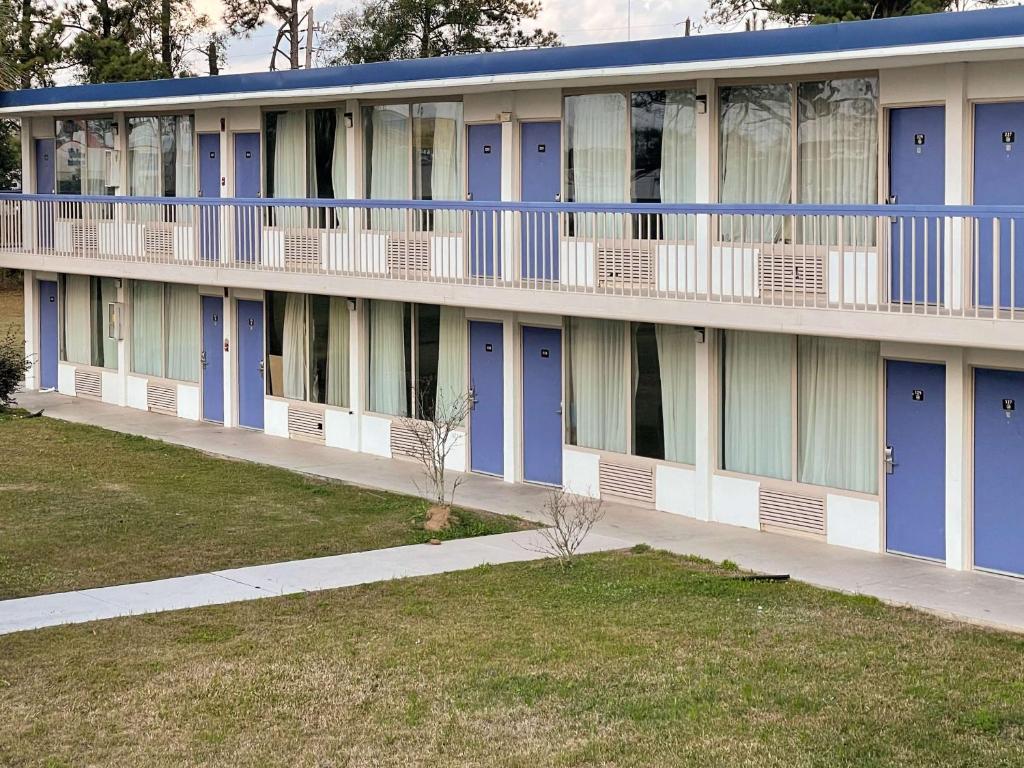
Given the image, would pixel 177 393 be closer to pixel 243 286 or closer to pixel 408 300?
pixel 243 286

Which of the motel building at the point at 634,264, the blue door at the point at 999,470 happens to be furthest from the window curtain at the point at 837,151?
the blue door at the point at 999,470

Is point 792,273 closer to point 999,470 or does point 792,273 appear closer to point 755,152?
point 755,152

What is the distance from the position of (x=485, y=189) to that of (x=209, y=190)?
6.69 metres

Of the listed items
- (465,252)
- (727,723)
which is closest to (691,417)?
(465,252)

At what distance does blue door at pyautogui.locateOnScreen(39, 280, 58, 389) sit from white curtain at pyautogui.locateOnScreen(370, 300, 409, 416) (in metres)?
9.35

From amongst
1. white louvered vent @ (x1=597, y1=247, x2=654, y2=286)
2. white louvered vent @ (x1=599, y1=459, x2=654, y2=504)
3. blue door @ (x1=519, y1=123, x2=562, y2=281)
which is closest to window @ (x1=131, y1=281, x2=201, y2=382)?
blue door @ (x1=519, y1=123, x2=562, y2=281)

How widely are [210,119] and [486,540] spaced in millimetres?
11256

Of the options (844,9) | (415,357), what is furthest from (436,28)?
(415,357)

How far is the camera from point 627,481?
18688 millimetres

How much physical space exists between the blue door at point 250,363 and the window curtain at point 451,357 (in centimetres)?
435

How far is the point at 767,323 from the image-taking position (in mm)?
15930

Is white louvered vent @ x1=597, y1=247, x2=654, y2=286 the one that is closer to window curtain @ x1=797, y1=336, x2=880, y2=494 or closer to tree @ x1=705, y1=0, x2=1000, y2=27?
window curtain @ x1=797, y1=336, x2=880, y2=494

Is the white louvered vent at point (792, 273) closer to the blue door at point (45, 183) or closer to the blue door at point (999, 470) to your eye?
the blue door at point (999, 470)

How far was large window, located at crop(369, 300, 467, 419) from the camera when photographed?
2128cm
